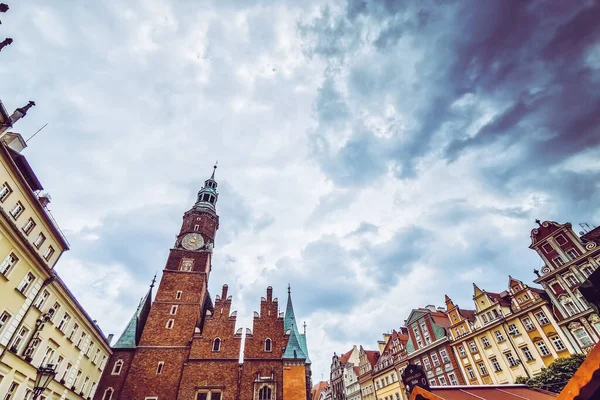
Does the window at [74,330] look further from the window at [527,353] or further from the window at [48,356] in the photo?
the window at [527,353]

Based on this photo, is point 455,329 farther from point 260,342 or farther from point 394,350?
point 260,342

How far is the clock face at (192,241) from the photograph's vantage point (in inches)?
1545

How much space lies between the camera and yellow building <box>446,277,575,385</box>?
31750 mm

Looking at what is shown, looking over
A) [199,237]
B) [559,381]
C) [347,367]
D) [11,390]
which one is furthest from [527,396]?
[347,367]

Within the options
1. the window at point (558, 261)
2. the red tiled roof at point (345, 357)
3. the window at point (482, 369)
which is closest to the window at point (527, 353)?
the window at point (482, 369)

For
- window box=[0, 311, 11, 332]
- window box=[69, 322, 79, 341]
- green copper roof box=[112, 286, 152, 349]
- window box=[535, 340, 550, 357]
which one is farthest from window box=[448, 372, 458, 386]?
window box=[0, 311, 11, 332]

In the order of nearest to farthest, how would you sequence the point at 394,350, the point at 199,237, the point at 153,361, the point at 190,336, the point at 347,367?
the point at 153,361 < the point at 190,336 < the point at 199,237 < the point at 394,350 < the point at 347,367

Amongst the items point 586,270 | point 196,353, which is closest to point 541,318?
point 586,270

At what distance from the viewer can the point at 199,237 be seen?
1591 inches

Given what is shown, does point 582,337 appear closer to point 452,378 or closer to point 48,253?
point 452,378

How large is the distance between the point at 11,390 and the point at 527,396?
2604 cm

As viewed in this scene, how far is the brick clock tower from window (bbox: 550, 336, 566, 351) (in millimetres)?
25253

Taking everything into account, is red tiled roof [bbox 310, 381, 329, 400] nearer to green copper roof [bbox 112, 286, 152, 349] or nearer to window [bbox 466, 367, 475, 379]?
window [bbox 466, 367, 475, 379]

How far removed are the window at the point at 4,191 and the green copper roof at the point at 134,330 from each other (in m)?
19.9
